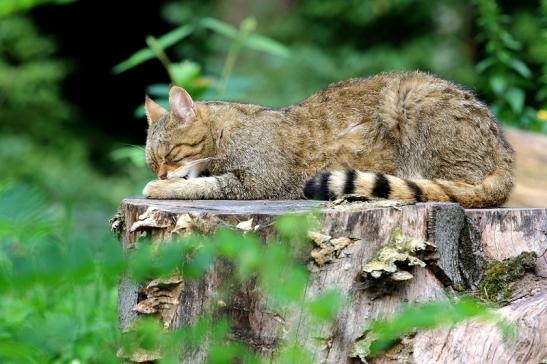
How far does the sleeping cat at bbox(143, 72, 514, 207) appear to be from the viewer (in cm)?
369

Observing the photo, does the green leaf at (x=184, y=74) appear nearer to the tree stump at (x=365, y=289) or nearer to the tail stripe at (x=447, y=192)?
the tail stripe at (x=447, y=192)

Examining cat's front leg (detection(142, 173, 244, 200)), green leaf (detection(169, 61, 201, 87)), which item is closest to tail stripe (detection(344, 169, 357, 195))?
cat's front leg (detection(142, 173, 244, 200))

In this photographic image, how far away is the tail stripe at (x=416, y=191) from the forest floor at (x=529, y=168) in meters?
2.22

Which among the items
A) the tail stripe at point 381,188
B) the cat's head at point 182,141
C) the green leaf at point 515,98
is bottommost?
the tail stripe at point 381,188

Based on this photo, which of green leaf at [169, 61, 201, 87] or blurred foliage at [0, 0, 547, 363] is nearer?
green leaf at [169, 61, 201, 87]

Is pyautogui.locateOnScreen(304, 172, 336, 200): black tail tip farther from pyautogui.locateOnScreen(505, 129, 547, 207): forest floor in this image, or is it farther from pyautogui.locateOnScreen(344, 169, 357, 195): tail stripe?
pyautogui.locateOnScreen(505, 129, 547, 207): forest floor

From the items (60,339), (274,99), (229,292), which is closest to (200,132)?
(60,339)

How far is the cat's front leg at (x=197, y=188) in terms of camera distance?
11.8ft

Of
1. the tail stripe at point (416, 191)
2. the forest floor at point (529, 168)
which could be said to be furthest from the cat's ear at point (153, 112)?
the forest floor at point (529, 168)

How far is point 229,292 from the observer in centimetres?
267

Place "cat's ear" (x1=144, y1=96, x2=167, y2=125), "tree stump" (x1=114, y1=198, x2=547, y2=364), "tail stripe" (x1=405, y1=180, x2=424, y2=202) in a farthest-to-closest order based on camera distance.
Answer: "cat's ear" (x1=144, y1=96, x2=167, y2=125) → "tail stripe" (x1=405, y1=180, x2=424, y2=202) → "tree stump" (x1=114, y1=198, x2=547, y2=364)

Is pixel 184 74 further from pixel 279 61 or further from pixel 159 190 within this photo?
pixel 279 61

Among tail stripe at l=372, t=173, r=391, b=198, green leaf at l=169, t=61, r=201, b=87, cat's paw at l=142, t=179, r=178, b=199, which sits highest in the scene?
green leaf at l=169, t=61, r=201, b=87

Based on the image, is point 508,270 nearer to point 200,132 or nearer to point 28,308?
point 200,132
